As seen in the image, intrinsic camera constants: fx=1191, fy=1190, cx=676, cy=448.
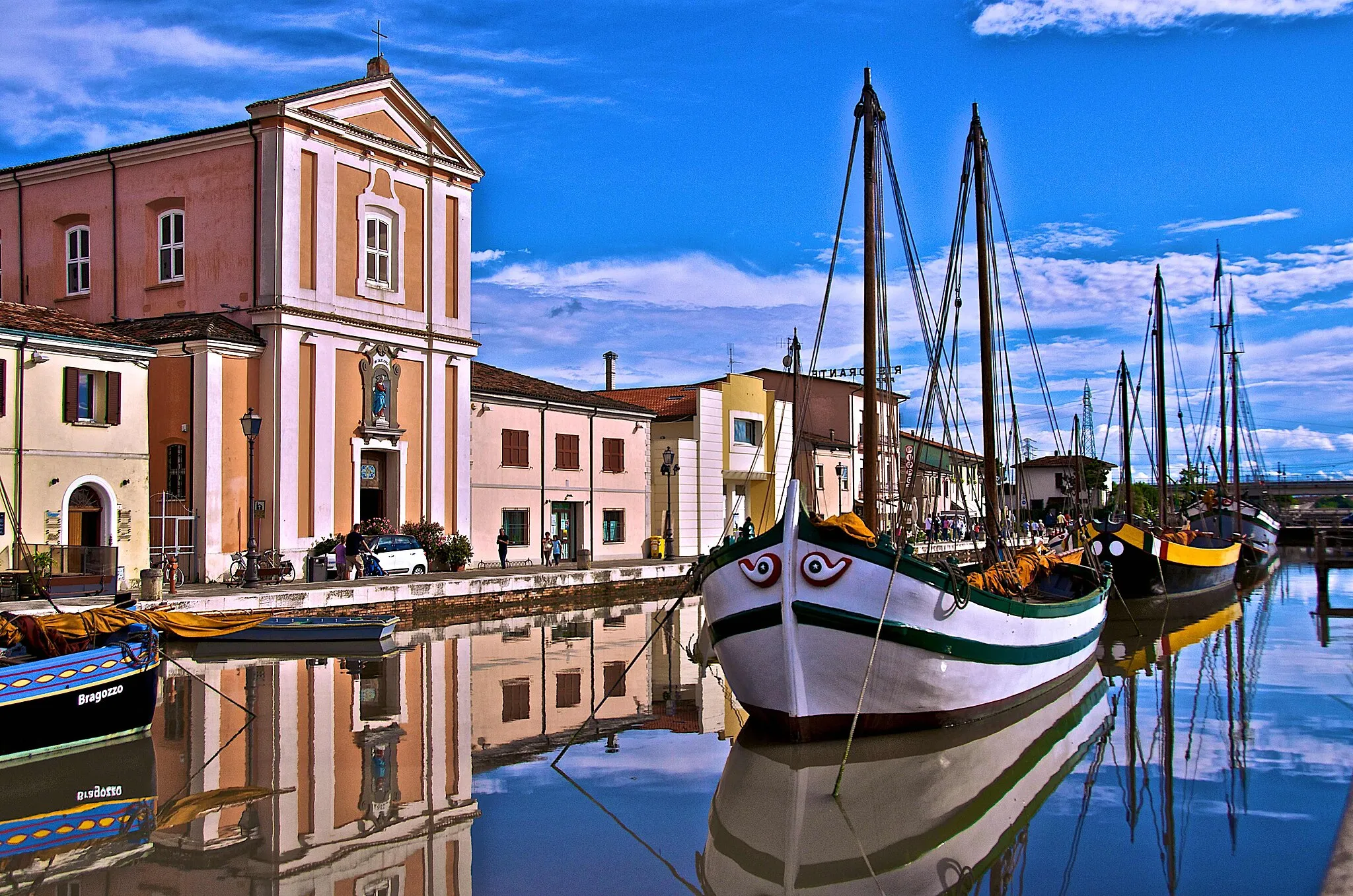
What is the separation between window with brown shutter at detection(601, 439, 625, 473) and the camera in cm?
4044

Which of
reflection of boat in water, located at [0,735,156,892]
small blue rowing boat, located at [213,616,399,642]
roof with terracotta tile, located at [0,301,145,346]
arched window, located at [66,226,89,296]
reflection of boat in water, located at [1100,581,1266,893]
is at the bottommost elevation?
reflection of boat in water, located at [1100,581,1266,893]

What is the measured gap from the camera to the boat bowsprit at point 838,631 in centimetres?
1198

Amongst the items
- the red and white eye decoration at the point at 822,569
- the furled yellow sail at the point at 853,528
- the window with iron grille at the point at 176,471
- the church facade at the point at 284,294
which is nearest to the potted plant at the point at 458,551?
the church facade at the point at 284,294

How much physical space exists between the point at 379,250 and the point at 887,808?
25.2 metres

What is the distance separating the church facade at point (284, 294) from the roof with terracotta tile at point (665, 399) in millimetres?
12779

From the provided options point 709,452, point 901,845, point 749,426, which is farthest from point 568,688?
point 749,426

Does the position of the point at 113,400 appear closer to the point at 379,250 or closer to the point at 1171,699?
the point at 379,250

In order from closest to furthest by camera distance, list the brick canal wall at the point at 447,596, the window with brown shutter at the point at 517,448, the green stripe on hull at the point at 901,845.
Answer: the green stripe on hull at the point at 901,845 < the brick canal wall at the point at 447,596 < the window with brown shutter at the point at 517,448

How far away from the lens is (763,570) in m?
12.3

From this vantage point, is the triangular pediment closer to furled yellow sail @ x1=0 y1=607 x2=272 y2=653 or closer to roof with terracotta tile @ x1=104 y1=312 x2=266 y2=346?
roof with terracotta tile @ x1=104 y1=312 x2=266 y2=346

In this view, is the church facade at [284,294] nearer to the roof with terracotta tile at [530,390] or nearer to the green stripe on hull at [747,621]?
the roof with terracotta tile at [530,390]

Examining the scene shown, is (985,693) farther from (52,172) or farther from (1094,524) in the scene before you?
(52,172)

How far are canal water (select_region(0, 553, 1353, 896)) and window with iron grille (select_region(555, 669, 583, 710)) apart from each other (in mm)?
74

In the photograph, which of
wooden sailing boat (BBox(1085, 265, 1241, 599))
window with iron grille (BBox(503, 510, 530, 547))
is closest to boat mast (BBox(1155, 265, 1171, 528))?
wooden sailing boat (BBox(1085, 265, 1241, 599))
